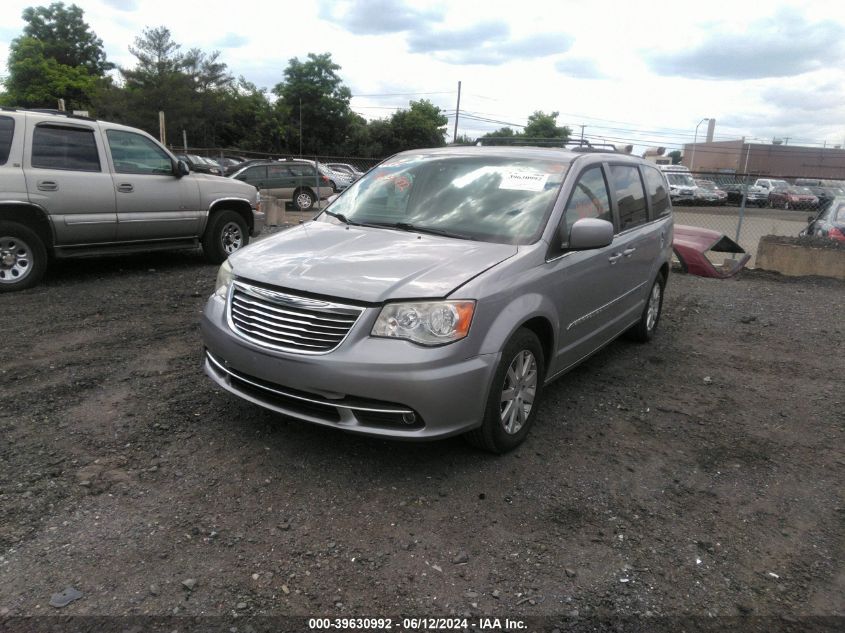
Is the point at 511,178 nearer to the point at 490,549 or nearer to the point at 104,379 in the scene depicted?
the point at 490,549

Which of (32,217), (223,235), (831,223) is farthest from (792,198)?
(32,217)

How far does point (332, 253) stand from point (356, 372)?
2.87 ft

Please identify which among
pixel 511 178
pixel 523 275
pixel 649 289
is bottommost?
pixel 649 289

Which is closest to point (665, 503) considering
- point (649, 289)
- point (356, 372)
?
point (356, 372)

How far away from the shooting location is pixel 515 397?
354 cm

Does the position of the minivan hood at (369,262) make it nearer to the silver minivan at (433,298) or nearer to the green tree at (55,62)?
the silver minivan at (433,298)

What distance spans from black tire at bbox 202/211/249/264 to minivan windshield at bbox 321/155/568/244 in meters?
4.47

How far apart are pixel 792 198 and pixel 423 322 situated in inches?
1304

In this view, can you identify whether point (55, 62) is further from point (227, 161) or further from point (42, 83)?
point (227, 161)

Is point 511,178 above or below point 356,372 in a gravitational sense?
above

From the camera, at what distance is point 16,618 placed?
7.36 feet

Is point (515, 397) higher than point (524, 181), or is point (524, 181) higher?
point (524, 181)

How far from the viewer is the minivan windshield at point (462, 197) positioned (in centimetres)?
388

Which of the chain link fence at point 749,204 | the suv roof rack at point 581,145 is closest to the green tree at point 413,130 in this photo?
the chain link fence at point 749,204
